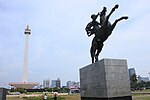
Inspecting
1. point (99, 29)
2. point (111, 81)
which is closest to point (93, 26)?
point (99, 29)

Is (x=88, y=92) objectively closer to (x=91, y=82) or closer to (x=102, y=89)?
(x=91, y=82)

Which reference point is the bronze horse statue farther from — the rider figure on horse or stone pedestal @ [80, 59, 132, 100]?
stone pedestal @ [80, 59, 132, 100]

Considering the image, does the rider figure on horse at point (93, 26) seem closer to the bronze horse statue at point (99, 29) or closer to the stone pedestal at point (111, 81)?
the bronze horse statue at point (99, 29)

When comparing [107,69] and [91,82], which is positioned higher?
[107,69]

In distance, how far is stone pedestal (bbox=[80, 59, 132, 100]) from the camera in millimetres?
9438

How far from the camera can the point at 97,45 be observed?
1209 cm

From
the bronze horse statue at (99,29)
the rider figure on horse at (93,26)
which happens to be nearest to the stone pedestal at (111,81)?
the bronze horse statue at (99,29)

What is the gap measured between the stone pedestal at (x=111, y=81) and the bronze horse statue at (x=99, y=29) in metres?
1.68

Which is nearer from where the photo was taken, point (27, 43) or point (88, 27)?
point (88, 27)

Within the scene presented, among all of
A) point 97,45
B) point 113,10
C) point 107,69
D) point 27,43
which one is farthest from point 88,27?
point 27,43

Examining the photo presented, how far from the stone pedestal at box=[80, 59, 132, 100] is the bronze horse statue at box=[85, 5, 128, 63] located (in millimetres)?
1684

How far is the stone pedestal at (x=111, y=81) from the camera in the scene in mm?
9438

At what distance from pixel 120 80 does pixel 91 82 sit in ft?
6.84

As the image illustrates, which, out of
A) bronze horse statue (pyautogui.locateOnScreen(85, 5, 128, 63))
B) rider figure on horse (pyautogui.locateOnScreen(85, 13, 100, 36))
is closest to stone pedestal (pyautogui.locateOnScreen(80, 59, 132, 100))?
bronze horse statue (pyautogui.locateOnScreen(85, 5, 128, 63))
